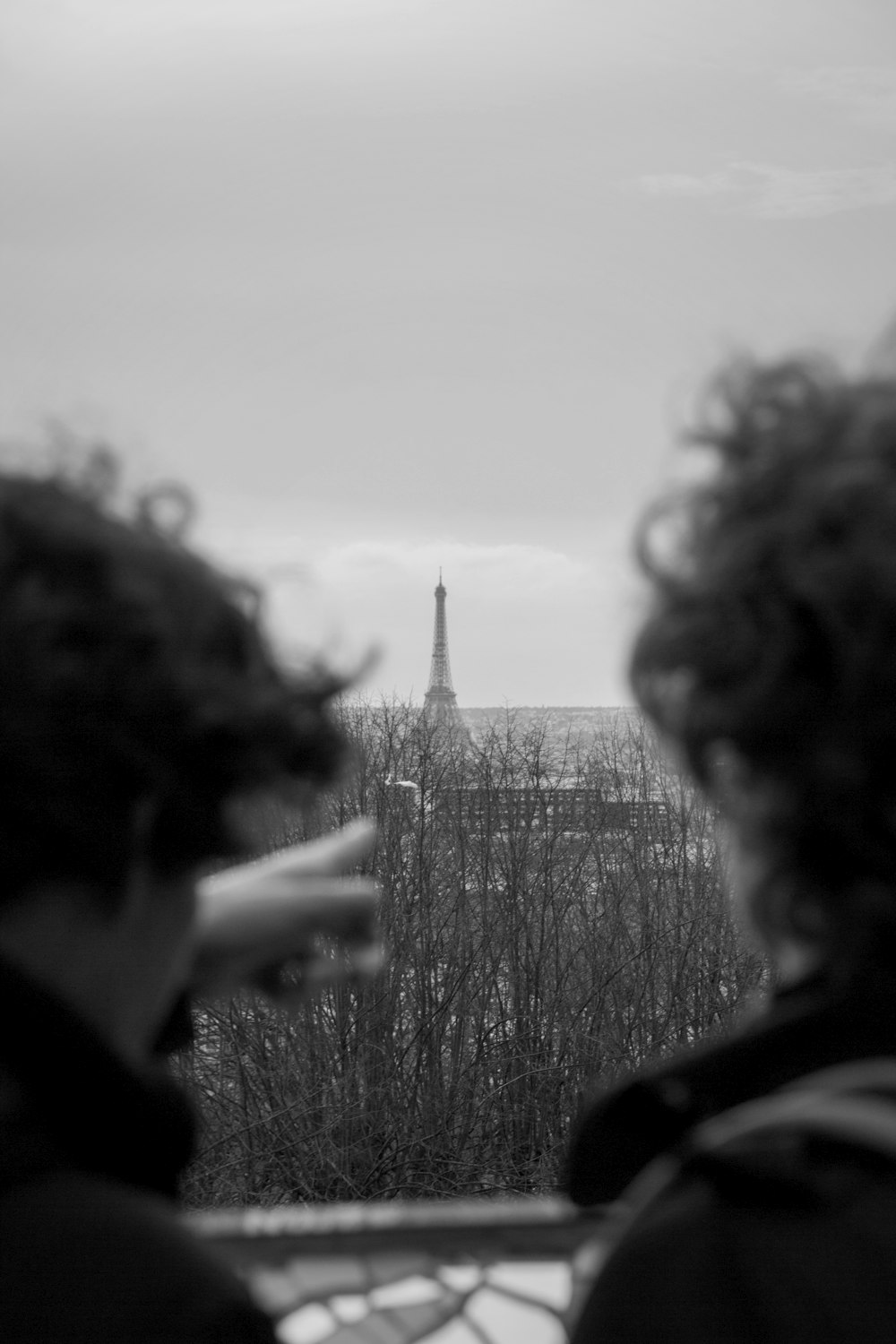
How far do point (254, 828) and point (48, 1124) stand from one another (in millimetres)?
239

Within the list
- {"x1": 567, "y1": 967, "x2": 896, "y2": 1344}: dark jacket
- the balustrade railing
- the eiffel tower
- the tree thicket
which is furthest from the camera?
the eiffel tower

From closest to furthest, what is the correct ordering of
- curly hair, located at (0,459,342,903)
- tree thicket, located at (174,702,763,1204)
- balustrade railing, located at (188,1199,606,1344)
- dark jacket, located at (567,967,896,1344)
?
1. dark jacket, located at (567,967,896,1344)
2. curly hair, located at (0,459,342,903)
3. balustrade railing, located at (188,1199,606,1344)
4. tree thicket, located at (174,702,763,1204)

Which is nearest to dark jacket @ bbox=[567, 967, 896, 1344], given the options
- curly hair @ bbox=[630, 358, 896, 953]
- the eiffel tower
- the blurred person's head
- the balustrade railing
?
curly hair @ bbox=[630, 358, 896, 953]

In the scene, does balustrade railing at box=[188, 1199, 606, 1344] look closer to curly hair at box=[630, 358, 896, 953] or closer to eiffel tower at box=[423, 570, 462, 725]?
curly hair at box=[630, 358, 896, 953]

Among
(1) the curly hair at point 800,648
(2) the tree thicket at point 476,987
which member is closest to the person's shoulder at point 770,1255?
(1) the curly hair at point 800,648

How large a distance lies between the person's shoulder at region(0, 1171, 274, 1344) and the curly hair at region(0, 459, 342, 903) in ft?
0.56

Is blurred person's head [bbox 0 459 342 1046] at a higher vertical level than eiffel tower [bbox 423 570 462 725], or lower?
lower

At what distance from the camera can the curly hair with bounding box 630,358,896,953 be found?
73 cm

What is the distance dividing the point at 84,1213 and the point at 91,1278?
1.2 inches

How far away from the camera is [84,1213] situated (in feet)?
2.42

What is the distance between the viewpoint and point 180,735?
2.69 feet

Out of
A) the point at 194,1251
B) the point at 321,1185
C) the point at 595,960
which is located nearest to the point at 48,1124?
the point at 194,1251

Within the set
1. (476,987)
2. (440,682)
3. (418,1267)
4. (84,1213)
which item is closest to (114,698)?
(84,1213)

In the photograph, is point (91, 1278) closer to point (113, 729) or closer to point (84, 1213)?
point (84, 1213)
